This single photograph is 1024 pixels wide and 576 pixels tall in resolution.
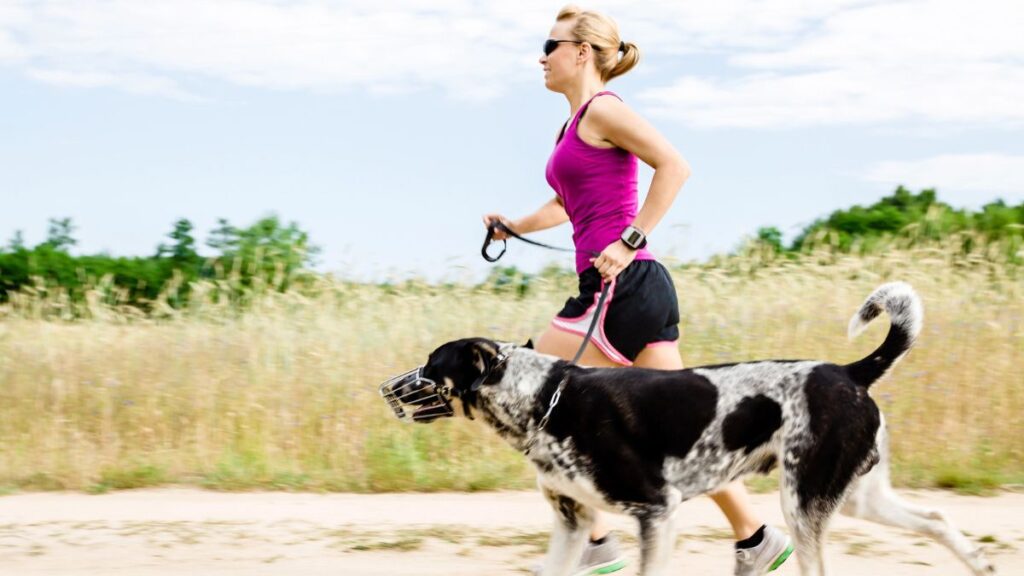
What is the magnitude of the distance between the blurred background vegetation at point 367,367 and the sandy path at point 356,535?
1.31ft

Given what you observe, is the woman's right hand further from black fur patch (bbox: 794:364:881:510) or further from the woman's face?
black fur patch (bbox: 794:364:881:510)

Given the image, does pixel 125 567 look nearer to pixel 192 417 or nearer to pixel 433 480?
pixel 433 480

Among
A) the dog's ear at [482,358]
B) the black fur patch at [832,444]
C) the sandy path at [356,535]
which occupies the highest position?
the dog's ear at [482,358]

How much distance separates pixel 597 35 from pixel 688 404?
158 centimetres

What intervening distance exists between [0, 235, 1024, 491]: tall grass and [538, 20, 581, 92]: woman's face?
11.6ft

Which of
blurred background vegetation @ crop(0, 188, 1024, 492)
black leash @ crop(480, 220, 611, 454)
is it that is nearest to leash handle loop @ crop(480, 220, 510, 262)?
black leash @ crop(480, 220, 611, 454)

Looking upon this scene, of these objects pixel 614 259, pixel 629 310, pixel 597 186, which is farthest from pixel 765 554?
pixel 597 186

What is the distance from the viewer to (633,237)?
14.1ft

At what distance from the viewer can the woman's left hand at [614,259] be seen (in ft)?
14.1

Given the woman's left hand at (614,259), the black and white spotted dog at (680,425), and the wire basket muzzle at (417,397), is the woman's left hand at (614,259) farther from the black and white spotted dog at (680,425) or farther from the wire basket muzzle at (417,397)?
the wire basket muzzle at (417,397)

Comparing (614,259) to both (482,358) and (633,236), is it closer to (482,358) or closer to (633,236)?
(633,236)

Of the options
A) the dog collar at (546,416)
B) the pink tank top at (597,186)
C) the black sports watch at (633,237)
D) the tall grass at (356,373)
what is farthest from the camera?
the tall grass at (356,373)

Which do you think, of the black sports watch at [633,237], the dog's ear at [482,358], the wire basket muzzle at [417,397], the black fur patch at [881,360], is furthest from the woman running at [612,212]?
the black fur patch at [881,360]

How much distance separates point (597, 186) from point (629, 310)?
20.4 inches
